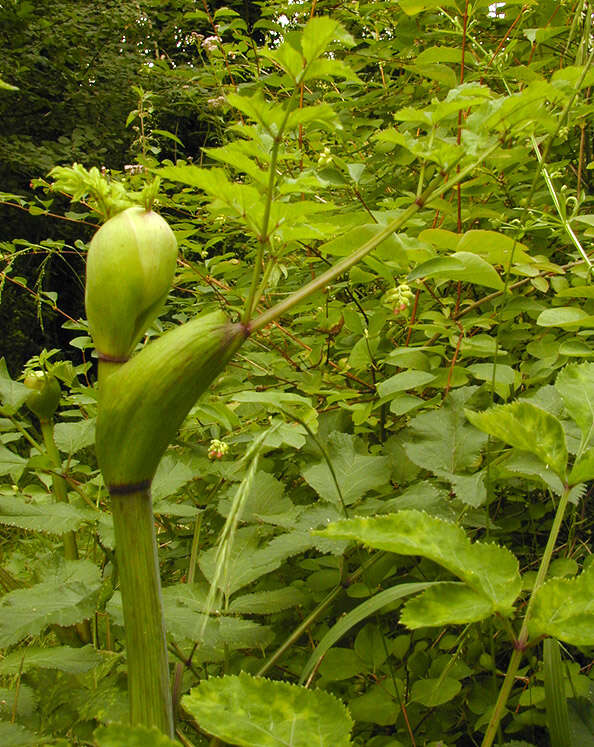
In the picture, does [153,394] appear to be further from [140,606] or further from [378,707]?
[378,707]

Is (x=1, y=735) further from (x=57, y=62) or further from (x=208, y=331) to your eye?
(x=57, y=62)

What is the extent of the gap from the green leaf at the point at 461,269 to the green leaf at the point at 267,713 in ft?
1.35

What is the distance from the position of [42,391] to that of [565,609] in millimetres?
693

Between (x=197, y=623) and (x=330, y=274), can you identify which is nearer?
(x=330, y=274)

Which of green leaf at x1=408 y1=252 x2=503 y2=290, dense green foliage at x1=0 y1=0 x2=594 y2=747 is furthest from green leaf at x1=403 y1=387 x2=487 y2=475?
green leaf at x1=408 y1=252 x2=503 y2=290

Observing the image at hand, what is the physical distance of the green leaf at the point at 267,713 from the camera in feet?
1.24

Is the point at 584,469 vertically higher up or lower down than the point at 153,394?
lower down

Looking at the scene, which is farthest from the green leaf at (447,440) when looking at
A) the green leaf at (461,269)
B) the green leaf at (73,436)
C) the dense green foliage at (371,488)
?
the green leaf at (73,436)

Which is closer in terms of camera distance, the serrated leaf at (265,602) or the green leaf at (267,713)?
the green leaf at (267,713)

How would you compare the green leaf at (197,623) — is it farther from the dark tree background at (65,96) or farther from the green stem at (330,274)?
the dark tree background at (65,96)

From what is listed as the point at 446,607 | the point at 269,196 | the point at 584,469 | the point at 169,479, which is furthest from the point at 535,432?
the point at 169,479

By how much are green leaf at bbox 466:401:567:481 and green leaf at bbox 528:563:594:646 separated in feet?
0.32

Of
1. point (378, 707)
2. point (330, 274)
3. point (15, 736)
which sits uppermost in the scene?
point (330, 274)

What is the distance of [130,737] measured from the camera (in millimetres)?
329
